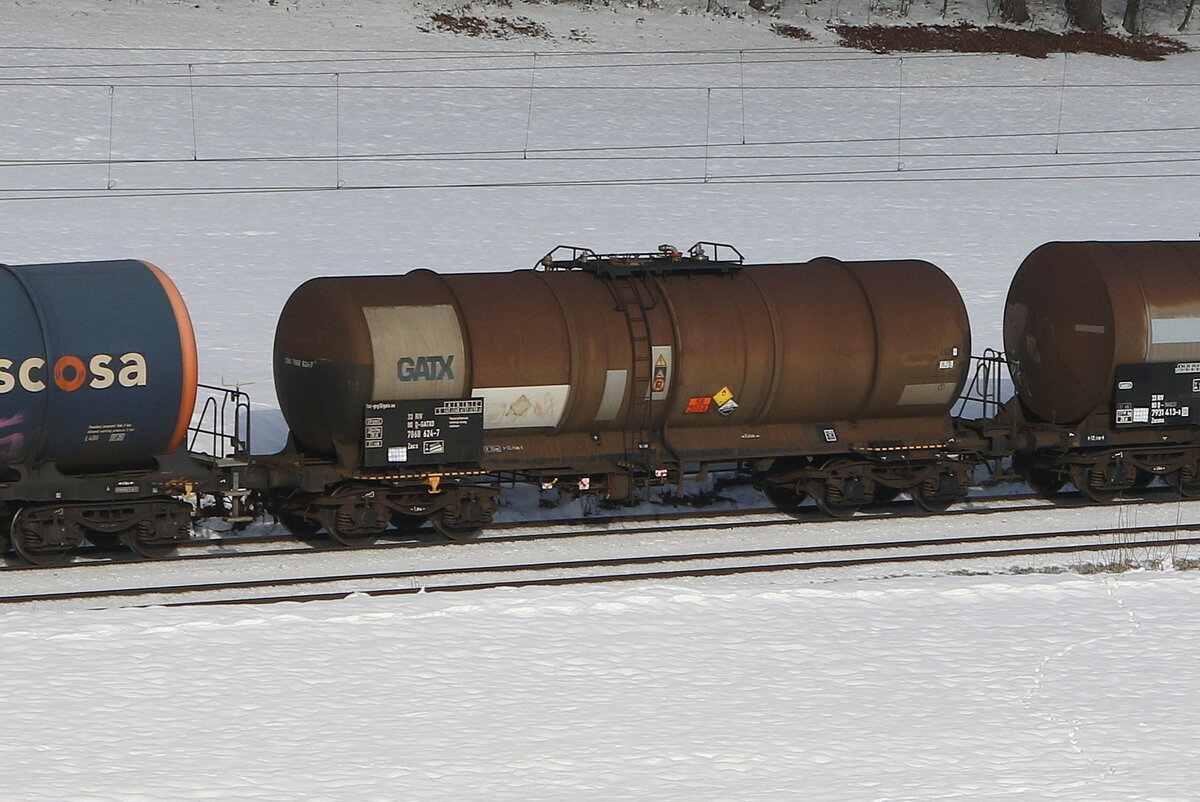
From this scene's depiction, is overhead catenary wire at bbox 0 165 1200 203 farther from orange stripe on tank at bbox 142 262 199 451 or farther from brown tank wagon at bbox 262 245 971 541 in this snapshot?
orange stripe on tank at bbox 142 262 199 451

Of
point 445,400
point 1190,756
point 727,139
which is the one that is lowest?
point 1190,756

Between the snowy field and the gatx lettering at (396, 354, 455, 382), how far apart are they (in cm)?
310

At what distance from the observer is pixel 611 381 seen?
20.9 m

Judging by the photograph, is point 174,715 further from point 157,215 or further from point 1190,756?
point 157,215

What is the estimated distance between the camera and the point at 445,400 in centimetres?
2027

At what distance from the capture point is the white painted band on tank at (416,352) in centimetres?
1981

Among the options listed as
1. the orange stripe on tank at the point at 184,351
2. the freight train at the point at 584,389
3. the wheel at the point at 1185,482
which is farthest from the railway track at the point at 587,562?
the orange stripe on tank at the point at 184,351

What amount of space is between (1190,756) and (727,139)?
32.4 meters

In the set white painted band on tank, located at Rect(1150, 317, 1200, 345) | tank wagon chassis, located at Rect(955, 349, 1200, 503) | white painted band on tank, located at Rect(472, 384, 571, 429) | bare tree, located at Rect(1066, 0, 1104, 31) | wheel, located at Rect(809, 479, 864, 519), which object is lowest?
wheel, located at Rect(809, 479, 864, 519)

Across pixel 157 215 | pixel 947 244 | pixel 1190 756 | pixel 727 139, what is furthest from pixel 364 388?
pixel 727 139

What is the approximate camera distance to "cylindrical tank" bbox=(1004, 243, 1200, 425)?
22.8 meters

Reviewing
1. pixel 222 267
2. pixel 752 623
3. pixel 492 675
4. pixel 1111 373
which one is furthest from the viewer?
pixel 222 267

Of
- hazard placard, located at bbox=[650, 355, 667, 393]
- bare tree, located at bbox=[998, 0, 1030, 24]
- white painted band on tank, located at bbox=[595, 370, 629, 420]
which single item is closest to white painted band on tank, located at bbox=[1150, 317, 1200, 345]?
hazard placard, located at bbox=[650, 355, 667, 393]

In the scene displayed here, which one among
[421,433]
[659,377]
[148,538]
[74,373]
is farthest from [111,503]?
[659,377]
